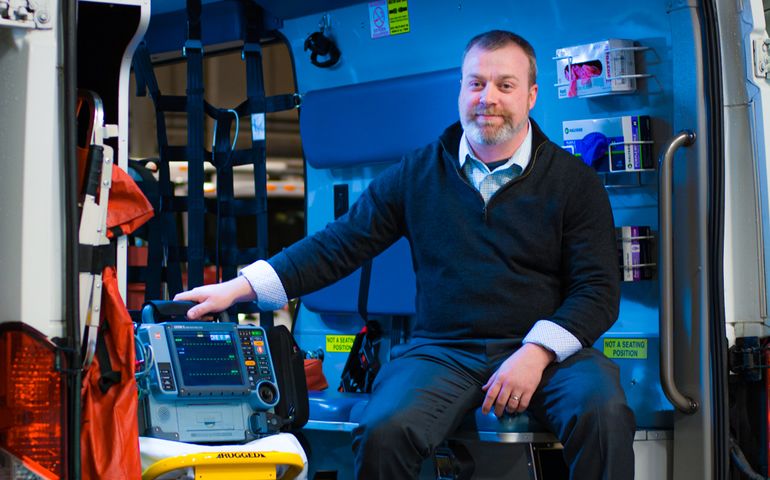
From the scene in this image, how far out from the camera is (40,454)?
2.62 meters

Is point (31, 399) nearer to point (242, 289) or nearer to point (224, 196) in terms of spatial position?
point (242, 289)

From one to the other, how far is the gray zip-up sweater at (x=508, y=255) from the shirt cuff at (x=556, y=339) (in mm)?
30

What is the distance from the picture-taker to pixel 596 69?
14.1 ft

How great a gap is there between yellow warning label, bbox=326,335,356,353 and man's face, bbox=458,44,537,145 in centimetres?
144

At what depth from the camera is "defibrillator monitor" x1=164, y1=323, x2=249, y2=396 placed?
3.44 metres

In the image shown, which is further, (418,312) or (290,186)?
(290,186)

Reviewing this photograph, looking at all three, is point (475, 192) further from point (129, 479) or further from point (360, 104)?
point (129, 479)

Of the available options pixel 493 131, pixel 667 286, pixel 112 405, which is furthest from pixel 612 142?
pixel 112 405

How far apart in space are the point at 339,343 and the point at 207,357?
1632 mm

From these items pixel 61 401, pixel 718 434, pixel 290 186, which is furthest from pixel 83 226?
pixel 290 186

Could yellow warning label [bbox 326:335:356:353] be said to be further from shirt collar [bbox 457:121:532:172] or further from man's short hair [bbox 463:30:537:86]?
man's short hair [bbox 463:30:537:86]

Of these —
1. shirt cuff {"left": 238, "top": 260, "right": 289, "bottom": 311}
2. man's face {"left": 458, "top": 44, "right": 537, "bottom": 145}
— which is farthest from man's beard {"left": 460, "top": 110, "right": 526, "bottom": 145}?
shirt cuff {"left": 238, "top": 260, "right": 289, "bottom": 311}

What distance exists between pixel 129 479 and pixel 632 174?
227cm

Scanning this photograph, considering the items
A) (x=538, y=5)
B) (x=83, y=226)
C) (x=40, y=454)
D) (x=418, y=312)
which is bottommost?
(x=40, y=454)
